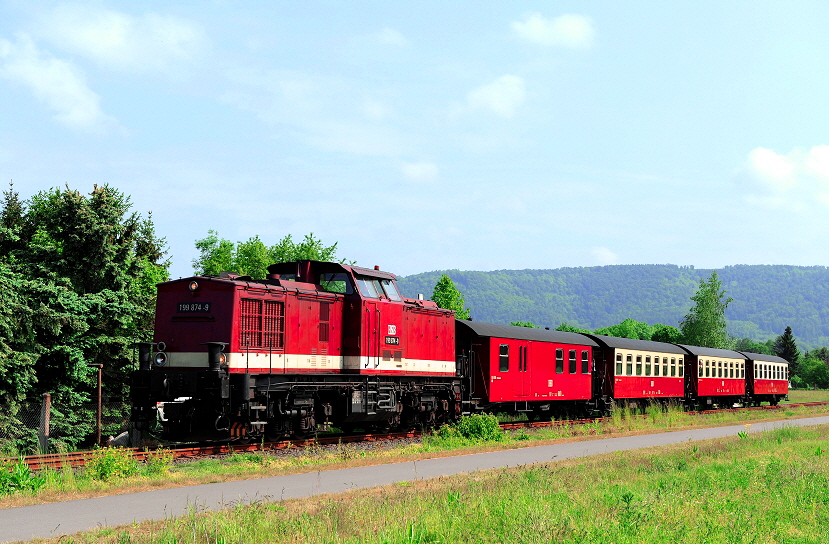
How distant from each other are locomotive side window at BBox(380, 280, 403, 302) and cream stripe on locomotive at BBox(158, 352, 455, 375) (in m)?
1.88

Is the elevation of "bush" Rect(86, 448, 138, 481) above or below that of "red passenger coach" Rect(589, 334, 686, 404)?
below

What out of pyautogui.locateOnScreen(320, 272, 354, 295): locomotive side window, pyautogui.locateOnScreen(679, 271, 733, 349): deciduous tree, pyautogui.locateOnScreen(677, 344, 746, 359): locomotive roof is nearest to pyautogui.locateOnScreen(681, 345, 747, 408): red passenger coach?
pyautogui.locateOnScreen(677, 344, 746, 359): locomotive roof

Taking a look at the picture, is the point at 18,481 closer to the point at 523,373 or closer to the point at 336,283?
the point at 336,283

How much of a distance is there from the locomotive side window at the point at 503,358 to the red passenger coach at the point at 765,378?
28.1 m

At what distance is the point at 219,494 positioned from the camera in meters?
12.4

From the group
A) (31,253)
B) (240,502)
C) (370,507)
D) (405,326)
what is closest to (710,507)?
(370,507)

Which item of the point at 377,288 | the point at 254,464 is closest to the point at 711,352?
the point at 377,288

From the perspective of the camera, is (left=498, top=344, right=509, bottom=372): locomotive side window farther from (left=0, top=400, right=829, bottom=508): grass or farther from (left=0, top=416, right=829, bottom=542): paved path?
(left=0, top=416, right=829, bottom=542): paved path

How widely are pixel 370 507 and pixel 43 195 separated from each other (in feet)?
181

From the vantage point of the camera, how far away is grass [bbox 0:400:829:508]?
42.0 ft

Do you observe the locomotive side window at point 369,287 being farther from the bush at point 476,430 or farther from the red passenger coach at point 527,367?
the red passenger coach at point 527,367

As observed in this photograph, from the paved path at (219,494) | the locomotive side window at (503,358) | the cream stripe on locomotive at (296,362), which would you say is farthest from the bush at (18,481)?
the locomotive side window at (503,358)

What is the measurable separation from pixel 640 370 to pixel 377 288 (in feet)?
63.9

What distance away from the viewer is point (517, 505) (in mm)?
11031
